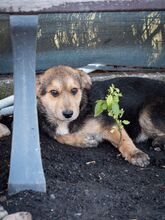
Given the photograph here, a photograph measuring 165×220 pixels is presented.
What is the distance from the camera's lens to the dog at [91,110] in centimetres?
504

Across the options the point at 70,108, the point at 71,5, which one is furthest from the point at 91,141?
the point at 71,5

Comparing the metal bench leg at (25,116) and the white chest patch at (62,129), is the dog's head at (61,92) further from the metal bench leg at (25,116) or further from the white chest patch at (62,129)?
the metal bench leg at (25,116)

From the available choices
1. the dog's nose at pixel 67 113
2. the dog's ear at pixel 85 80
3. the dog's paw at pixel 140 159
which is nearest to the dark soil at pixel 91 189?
the dog's paw at pixel 140 159

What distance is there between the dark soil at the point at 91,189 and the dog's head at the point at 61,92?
0.36 meters

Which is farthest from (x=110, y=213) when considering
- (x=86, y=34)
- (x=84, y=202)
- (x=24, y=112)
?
(x=86, y=34)

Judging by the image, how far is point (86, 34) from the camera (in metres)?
6.25

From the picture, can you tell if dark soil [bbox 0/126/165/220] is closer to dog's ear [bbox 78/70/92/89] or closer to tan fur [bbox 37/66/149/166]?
tan fur [bbox 37/66/149/166]

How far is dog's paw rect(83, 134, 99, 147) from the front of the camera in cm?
517

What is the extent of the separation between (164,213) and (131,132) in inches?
78.3

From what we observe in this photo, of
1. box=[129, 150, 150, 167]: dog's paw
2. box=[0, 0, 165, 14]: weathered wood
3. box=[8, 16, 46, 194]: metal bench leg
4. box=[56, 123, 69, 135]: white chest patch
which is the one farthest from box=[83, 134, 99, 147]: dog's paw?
box=[0, 0, 165, 14]: weathered wood

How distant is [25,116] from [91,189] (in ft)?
2.35

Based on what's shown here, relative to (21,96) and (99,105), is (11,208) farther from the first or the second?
(99,105)

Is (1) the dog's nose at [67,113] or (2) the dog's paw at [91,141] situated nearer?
(1) the dog's nose at [67,113]

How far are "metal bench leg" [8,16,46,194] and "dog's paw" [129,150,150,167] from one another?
42.8 inches
